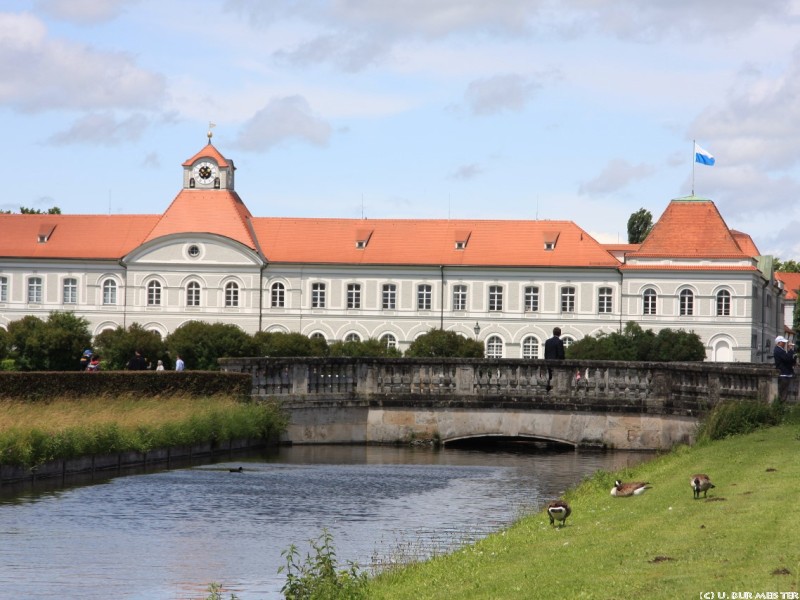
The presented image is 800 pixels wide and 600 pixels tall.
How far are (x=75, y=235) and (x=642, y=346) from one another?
36.5 metres

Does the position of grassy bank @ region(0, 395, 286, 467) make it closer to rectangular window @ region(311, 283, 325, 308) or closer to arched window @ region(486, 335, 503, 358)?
arched window @ region(486, 335, 503, 358)

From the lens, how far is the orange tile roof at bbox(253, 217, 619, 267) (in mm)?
94750

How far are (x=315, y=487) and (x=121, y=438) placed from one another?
13.2ft

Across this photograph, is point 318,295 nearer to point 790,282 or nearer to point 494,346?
point 494,346

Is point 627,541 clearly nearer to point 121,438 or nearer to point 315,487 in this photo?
point 315,487

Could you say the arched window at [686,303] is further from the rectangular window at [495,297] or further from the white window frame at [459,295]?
the white window frame at [459,295]

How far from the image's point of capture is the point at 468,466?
29.8 metres

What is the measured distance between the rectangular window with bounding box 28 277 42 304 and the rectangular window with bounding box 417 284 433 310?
23578 mm

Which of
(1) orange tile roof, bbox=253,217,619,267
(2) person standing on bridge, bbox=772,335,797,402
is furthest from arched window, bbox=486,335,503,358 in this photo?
(2) person standing on bridge, bbox=772,335,797,402

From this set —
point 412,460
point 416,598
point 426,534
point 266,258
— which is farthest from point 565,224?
point 416,598

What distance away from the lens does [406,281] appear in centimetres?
9500

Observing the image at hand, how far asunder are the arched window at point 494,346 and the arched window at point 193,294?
59.2ft

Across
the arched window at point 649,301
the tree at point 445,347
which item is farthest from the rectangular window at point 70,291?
the arched window at point 649,301

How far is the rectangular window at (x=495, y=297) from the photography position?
94500 mm
